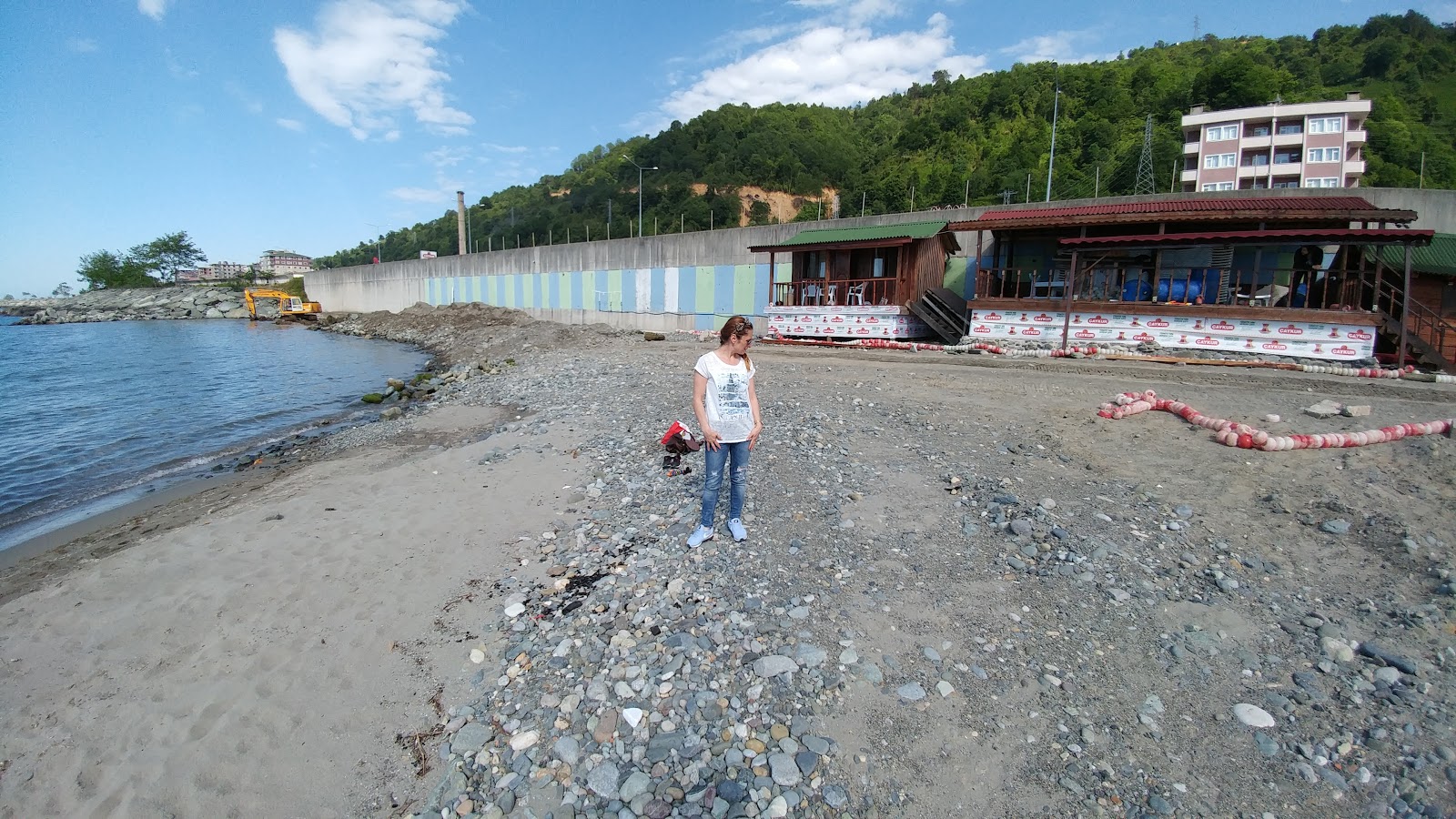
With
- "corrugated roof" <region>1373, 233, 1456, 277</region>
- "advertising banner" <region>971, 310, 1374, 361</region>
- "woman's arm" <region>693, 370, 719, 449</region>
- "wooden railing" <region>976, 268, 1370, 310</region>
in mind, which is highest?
"corrugated roof" <region>1373, 233, 1456, 277</region>

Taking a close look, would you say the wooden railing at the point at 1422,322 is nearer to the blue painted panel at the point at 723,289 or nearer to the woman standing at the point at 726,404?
the woman standing at the point at 726,404

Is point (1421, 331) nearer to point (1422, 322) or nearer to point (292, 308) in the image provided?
point (1422, 322)

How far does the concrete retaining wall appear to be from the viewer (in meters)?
18.5

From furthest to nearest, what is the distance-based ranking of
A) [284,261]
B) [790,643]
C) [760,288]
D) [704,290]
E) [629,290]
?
[284,261], [629,290], [704,290], [760,288], [790,643]

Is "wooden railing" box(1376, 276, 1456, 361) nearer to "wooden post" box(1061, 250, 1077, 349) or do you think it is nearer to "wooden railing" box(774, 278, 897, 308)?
"wooden post" box(1061, 250, 1077, 349)

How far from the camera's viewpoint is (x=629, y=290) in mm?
31750

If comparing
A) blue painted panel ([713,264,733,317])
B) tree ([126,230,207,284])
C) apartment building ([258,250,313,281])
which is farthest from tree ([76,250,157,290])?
blue painted panel ([713,264,733,317])

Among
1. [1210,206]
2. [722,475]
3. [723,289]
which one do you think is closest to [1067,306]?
[1210,206]

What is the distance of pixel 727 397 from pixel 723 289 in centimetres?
2265

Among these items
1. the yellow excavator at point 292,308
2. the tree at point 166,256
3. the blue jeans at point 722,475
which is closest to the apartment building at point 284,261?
the tree at point 166,256

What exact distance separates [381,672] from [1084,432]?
8259 millimetres

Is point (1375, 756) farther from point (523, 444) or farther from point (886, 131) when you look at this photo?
point (886, 131)

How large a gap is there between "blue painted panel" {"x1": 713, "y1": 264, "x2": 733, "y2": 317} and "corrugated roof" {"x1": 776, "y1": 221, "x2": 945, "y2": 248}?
370cm

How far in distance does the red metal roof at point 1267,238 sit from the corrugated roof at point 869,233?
4364 mm
